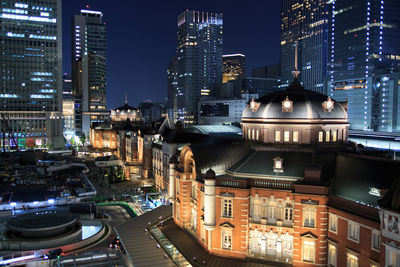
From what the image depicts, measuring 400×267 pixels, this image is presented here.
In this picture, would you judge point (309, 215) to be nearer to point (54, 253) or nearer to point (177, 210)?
point (177, 210)

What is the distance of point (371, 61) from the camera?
507 ft

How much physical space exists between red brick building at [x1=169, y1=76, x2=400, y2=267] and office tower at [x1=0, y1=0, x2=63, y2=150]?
434 feet

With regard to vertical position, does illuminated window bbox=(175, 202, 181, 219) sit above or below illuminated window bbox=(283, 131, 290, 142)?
below

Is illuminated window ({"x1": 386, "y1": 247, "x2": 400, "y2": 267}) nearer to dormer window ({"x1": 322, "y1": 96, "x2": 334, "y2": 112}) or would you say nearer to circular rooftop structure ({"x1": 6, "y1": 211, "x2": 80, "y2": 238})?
dormer window ({"x1": 322, "y1": 96, "x2": 334, "y2": 112})

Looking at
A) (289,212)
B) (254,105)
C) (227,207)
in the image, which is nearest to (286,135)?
(254,105)

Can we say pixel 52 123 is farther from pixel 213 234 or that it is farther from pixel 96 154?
pixel 213 234

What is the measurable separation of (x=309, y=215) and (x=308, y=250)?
3609 millimetres

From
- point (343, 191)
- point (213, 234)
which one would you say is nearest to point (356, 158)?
point (343, 191)

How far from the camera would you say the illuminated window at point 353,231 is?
33.3 m

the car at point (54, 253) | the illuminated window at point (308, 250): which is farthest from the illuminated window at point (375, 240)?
the car at point (54, 253)

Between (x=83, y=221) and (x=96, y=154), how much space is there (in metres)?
84.0

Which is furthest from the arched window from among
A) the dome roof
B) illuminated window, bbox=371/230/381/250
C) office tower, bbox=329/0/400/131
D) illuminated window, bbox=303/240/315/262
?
office tower, bbox=329/0/400/131

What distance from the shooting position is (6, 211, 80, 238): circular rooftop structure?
5266 cm

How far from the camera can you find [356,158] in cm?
4009
